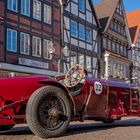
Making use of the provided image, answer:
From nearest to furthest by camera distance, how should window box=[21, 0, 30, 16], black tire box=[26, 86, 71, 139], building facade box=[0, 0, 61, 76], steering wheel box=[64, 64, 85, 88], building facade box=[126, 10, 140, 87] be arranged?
1. black tire box=[26, 86, 71, 139]
2. steering wheel box=[64, 64, 85, 88]
3. building facade box=[0, 0, 61, 76]
4. window box=[21, 0, 30, 16]
5. building facade box=[126, 10, 140, 87]

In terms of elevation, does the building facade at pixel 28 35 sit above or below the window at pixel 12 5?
below

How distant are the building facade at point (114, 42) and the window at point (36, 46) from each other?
443 inches

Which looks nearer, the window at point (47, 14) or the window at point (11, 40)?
the window at point (11, 40)

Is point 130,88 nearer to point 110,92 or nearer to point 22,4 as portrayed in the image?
→ point 110,92

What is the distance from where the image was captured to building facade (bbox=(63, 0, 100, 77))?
31.6m

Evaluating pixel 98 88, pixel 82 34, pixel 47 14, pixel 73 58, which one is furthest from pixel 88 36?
pixel 98 88

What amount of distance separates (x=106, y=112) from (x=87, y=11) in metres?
26.9

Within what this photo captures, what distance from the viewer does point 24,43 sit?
26.3 m

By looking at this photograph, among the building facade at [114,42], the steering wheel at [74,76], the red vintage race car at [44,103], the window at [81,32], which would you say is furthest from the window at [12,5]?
the red vintage race car at [44,103]

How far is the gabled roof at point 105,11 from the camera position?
40.3 m

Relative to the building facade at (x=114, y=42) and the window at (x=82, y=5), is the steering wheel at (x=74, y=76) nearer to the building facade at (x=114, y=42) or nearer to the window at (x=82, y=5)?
the window at (x=82, y=5)

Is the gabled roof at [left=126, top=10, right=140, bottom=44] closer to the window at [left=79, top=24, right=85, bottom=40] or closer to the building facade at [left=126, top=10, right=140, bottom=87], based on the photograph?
the building facade at [left=126, top=10, right=140, bottom=87]

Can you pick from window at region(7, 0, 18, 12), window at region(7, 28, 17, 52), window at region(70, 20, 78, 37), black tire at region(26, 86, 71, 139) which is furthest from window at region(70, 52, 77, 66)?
black tire at region(26, 86, 71, 139)

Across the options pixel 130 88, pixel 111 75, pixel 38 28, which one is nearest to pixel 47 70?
pixel 38 28
